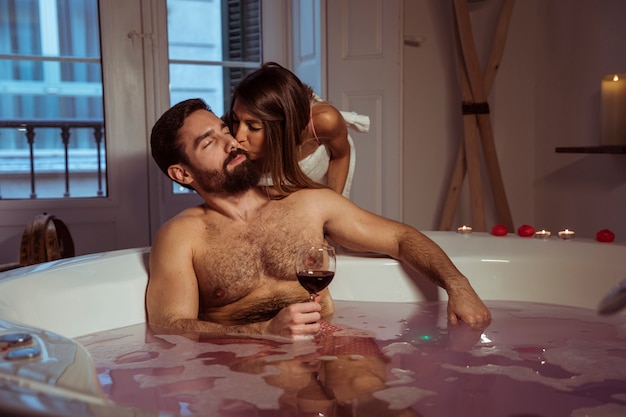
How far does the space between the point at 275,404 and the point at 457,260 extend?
3.21 ft

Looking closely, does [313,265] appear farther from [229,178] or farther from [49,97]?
[49,97]

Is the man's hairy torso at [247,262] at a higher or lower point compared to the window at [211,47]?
lower

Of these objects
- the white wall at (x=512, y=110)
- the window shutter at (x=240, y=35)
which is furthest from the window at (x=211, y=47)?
the white wall at (x=512, y=110)

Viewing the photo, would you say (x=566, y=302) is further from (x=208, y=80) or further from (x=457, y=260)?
(x=208, y=80)

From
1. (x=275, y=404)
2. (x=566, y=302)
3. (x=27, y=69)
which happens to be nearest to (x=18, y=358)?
(x=275, y=404)

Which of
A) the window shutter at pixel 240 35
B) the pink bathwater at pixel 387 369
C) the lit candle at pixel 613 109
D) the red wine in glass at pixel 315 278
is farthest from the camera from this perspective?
the window shutter at pixel 240 35

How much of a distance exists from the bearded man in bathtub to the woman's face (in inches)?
2.0

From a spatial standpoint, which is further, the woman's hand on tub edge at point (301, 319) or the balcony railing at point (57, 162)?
the balcony railing at point (57, 162)

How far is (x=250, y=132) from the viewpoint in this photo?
199 cm

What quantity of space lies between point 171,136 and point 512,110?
2.35 meters

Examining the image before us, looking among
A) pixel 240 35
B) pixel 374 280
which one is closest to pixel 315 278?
pixel 374 280

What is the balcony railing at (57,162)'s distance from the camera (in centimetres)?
333

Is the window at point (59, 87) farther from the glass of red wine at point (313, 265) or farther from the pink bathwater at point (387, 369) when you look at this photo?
the glass of red wine at point (313, 265)

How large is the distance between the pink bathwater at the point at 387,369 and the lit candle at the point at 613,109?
1112mm
